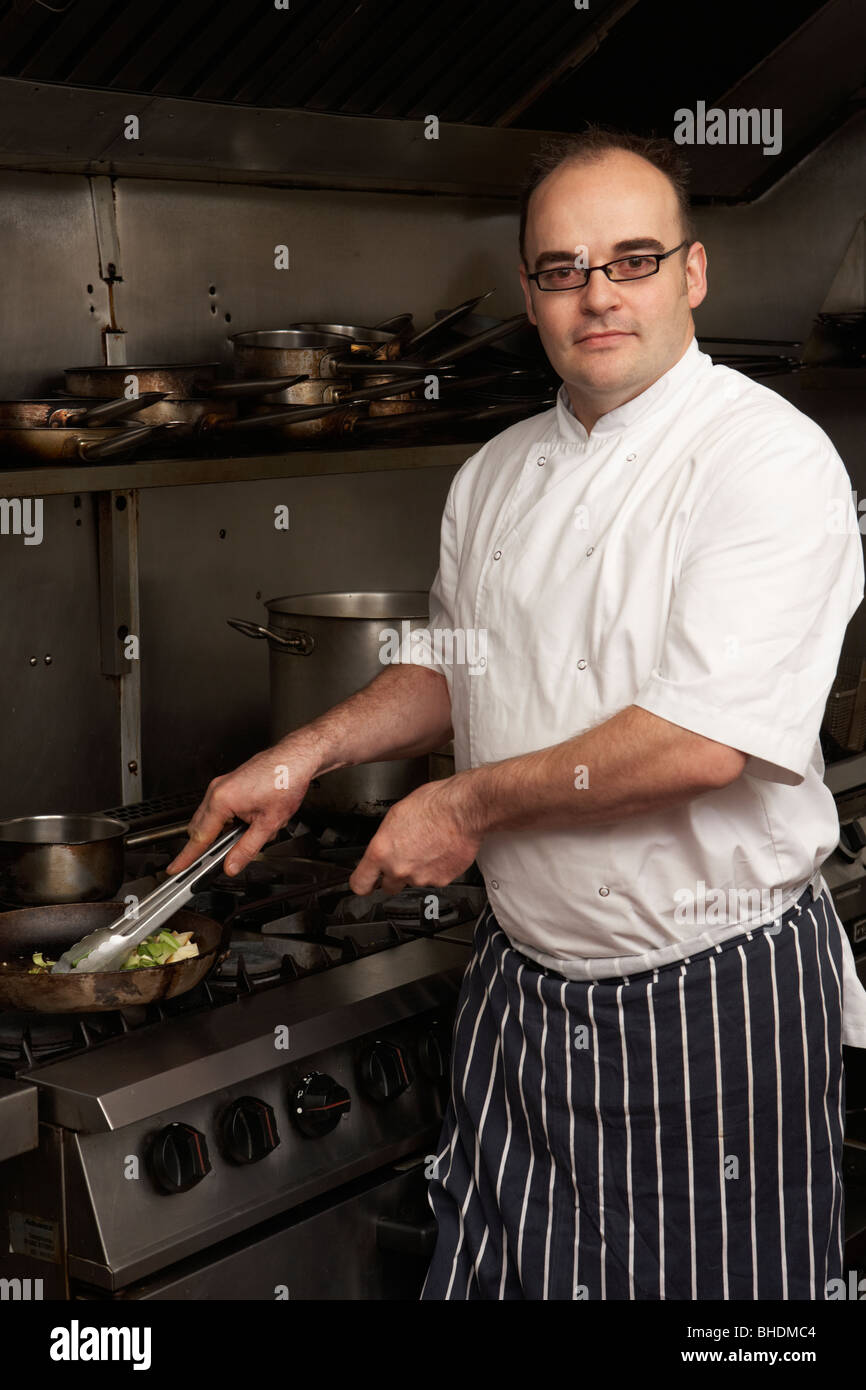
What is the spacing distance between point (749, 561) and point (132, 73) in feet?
3.45

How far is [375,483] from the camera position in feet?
8.28

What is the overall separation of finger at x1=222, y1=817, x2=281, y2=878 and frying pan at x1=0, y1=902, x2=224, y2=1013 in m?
0.08

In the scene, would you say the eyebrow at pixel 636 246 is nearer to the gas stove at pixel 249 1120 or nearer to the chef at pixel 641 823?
the chef at pixel 641 823

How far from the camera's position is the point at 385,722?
65.7 inches

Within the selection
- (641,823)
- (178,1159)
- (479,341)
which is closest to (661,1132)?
(641,823)

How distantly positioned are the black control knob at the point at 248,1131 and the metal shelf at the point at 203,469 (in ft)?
2.25

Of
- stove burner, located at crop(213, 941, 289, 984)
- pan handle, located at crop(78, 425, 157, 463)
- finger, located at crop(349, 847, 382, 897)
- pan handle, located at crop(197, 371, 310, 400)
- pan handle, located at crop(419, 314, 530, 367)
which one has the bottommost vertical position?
stove burner, located at crop(213, 941, 289, 984)

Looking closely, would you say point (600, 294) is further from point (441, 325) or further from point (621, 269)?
point (441, 325)

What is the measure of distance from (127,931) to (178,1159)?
0.76 feet

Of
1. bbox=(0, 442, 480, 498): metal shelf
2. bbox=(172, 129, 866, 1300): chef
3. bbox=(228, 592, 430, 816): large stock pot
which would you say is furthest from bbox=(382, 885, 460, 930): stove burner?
bbox=(0, 442, 480, 498): metal shelf

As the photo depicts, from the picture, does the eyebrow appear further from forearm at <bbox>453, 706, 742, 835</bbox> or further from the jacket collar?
forearm at <bbox>453, 706, 742, 835</bbox>

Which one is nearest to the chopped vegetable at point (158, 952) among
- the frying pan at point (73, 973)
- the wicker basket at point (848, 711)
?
the frying pan at point (73, 973)

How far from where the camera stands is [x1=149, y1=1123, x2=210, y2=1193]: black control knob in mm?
1338
